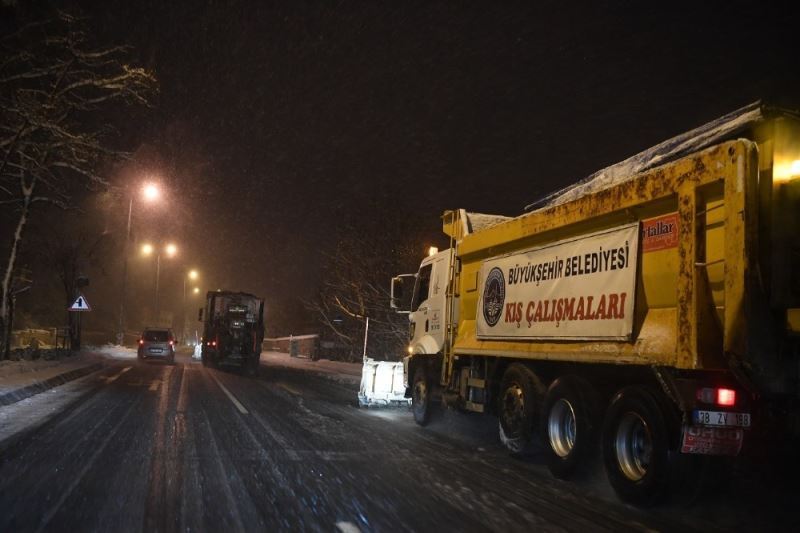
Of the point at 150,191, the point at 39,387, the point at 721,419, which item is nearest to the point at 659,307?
the point at 721,419

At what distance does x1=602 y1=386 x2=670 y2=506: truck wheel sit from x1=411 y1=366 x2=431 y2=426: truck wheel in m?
5.36

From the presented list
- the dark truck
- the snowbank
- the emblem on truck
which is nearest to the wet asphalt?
the emblem on truck

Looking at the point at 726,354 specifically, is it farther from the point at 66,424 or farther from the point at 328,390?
the point at 328,390

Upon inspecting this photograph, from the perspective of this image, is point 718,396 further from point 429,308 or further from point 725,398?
point 429,308

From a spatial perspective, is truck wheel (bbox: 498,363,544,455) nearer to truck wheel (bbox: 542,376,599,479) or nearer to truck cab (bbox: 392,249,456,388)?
truck wheel (bbox: 542,376,599,479)

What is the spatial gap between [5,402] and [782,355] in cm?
1242

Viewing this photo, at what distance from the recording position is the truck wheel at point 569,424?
23.8ft

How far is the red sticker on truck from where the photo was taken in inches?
249

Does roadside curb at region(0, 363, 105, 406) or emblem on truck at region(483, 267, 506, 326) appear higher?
emblem on truck at region(483, 267, 506, 326)

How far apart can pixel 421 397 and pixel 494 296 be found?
327 cm

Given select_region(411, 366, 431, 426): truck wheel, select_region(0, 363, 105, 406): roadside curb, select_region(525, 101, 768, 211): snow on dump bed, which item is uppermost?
select_region(525, 101, 768, 211): snow on dump bed

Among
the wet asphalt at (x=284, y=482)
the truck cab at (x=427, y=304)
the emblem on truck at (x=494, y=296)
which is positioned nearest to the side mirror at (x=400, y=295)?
the truck cab at (x=427, y=304)

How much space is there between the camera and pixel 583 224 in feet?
25.5

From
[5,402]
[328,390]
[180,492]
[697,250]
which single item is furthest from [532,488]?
[328,390]
